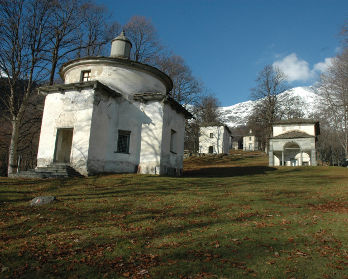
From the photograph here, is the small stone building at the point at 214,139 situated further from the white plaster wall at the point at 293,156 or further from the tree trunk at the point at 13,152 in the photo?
the tree trunk at the point at 13,152

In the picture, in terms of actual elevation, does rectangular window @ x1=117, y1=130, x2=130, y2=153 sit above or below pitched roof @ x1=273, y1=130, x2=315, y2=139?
below

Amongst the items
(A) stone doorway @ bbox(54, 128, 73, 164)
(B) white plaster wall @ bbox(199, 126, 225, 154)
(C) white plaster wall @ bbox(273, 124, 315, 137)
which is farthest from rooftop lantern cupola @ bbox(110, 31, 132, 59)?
(B) white plaster wall @ bbox(199, 126, 225, 154)

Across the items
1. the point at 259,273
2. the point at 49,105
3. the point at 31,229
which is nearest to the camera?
the point at 259,273

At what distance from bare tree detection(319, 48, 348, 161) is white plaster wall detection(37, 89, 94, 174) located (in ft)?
67.6

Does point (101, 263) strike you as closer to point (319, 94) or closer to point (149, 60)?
point (149, 60)

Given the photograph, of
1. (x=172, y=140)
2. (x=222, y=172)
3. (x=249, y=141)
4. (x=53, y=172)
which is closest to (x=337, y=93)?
(x=222, y=172)

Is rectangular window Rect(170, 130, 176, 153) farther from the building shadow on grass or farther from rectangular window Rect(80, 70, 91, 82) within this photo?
rectangular window Rect(80, 70, 91, 82)

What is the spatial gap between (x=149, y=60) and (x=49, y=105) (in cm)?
1747

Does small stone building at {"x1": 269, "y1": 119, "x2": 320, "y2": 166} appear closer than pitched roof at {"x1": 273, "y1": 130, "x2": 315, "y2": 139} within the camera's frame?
Yes

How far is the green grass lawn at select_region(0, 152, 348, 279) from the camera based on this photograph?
15.1 ft

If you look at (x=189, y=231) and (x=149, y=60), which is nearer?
(x=189, y=231)

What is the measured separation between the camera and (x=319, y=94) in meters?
34.7

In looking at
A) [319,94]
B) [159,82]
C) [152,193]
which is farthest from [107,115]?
[319,94]

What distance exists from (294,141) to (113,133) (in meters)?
21.5
